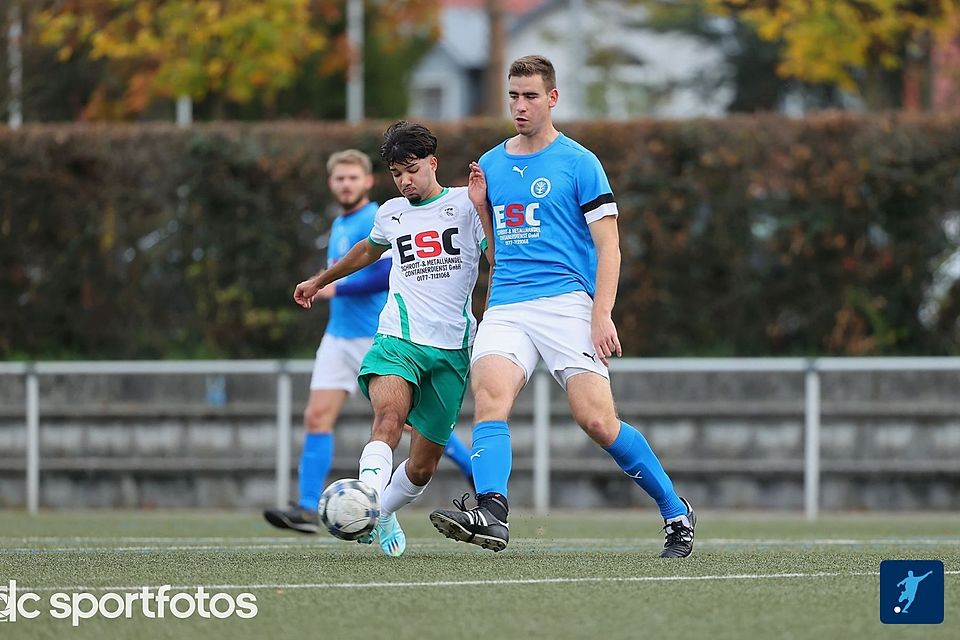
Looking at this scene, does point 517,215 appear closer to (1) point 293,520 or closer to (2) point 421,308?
(2) point 421,308

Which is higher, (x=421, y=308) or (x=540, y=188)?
(x=540, y=188)

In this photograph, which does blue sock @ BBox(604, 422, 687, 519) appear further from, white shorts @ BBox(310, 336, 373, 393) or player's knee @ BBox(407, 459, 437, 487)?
white shorts @ BBox(310, 336, 373, 393)

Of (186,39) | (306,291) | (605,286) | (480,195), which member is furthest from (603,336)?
(186,39)

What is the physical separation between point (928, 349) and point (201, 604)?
11097 millimetres

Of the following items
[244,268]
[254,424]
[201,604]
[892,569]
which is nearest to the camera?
[201,604]

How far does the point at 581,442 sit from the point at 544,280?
7.35 meters

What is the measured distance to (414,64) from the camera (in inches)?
1650

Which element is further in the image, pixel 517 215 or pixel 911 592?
pixel 517 215

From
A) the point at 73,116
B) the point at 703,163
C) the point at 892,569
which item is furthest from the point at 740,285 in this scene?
the point at 73,116

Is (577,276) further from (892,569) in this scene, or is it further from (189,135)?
(189,135)

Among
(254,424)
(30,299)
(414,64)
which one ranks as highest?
(414,64)

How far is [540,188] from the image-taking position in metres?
7.87

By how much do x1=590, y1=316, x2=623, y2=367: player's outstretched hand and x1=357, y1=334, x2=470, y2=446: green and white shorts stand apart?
76 cm
